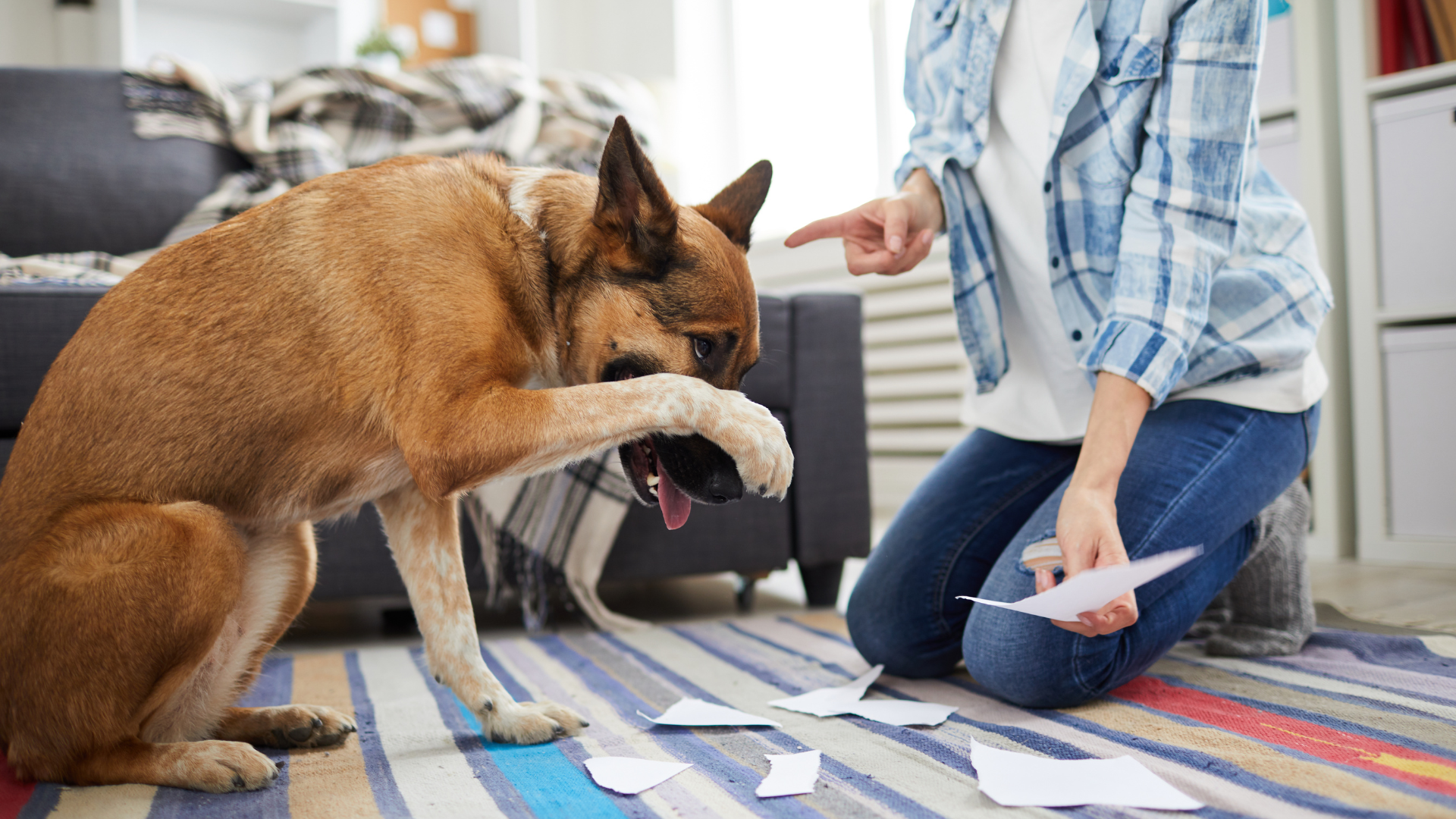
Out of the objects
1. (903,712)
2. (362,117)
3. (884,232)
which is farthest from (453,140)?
(903,712)

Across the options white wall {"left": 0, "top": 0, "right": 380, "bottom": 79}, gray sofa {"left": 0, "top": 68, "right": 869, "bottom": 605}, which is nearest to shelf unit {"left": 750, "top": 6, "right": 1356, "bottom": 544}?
gray sofa {"left": 0, "top": 68, "right": 869, "bottom": 605}

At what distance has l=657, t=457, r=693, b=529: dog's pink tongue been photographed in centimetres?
140

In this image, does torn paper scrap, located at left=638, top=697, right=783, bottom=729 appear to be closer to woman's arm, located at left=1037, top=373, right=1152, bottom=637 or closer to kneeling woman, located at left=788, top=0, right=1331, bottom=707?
kneeling woman, located at left=788, top=0, right=1331, bottom=707

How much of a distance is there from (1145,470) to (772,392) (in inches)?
40.2

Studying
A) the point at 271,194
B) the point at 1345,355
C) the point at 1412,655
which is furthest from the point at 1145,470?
the point at 271,194

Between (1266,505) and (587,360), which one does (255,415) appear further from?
(1266,505)

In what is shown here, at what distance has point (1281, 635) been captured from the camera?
5.52 feet

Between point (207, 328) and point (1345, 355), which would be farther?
point (1345, 355)

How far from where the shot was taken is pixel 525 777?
45.8 inches

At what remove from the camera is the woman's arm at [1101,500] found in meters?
1.15

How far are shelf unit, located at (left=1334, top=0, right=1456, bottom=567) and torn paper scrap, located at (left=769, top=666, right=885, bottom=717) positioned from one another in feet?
6.35

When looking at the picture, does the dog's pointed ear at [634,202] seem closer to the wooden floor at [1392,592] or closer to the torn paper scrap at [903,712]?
the torn paper scrap at [903,712]

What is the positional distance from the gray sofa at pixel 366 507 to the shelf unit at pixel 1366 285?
1.51 m

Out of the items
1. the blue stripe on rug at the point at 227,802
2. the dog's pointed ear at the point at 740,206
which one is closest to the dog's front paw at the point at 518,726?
the blue stripe on rug at the point at 227,802
